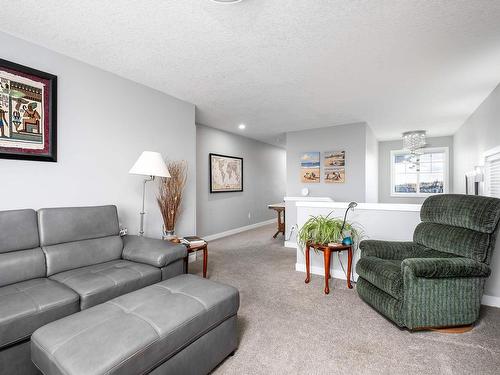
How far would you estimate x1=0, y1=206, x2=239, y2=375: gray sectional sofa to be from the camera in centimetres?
146

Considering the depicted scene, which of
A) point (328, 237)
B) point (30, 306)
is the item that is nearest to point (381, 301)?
point (328, 237)

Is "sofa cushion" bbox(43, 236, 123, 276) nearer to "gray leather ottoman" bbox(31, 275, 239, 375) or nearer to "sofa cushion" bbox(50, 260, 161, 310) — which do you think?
"sofa cushion" bbox(50, 260, 161, 310)

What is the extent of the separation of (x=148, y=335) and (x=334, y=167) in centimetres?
476

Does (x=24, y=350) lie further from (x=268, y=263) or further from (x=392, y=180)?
(x=392, y=180)

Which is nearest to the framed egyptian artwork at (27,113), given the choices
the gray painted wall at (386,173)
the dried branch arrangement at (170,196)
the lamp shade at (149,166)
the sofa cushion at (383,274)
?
the lamp shade at (149,166)

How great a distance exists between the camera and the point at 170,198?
336cm

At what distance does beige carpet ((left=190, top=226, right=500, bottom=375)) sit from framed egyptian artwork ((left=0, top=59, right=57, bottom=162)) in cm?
239

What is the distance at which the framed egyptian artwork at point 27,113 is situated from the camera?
7.08ft

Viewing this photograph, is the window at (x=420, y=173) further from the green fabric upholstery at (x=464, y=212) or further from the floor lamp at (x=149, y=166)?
the floor lamp at (x=149, y=166)

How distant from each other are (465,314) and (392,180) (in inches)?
238

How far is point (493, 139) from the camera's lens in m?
3.25

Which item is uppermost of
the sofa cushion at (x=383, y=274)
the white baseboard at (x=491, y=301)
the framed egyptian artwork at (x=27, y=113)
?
the framed egyptian artwork at (x=27, y=113)

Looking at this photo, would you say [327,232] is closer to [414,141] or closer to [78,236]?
[78,236]

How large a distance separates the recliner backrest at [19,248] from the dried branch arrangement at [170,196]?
1388mm
